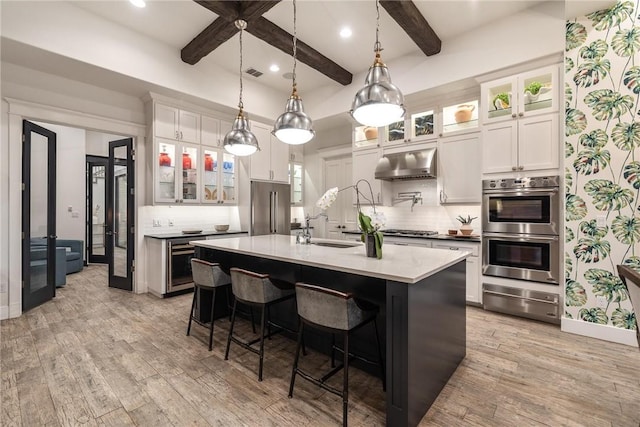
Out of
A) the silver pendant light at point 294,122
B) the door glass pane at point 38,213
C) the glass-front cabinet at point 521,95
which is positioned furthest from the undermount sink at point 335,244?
the door glass pane at point 38,213

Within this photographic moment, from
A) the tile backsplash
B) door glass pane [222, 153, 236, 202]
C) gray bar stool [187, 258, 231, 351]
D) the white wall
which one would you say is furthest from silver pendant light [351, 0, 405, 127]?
the white wall

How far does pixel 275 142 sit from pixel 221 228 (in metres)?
2.02

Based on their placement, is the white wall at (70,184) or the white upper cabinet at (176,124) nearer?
the white upper cabinet at (176,124)

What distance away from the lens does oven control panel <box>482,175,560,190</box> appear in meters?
3.37

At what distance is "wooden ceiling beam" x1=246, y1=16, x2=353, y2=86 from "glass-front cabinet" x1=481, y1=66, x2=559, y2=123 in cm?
219

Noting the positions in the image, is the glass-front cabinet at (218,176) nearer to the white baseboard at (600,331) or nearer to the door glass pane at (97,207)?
the door glass pane at (97,207)

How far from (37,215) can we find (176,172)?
1.83 m

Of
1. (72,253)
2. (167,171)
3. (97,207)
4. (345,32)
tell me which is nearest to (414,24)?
(345,32)

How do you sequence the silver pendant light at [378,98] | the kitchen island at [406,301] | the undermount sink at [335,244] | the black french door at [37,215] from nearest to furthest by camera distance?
the kitchen island at [406,301] → the silver pendant light at [378,98] → the undermount sink at [335,244] → the black french door at [37,215]

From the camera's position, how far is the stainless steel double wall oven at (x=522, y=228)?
3.38 metres

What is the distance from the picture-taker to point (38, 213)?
4.05 meters

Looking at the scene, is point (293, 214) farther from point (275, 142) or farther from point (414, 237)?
point (414, 237)

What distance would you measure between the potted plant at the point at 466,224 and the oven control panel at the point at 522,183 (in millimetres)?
669

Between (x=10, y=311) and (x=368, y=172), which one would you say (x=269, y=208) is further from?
(x=10, y=311)
